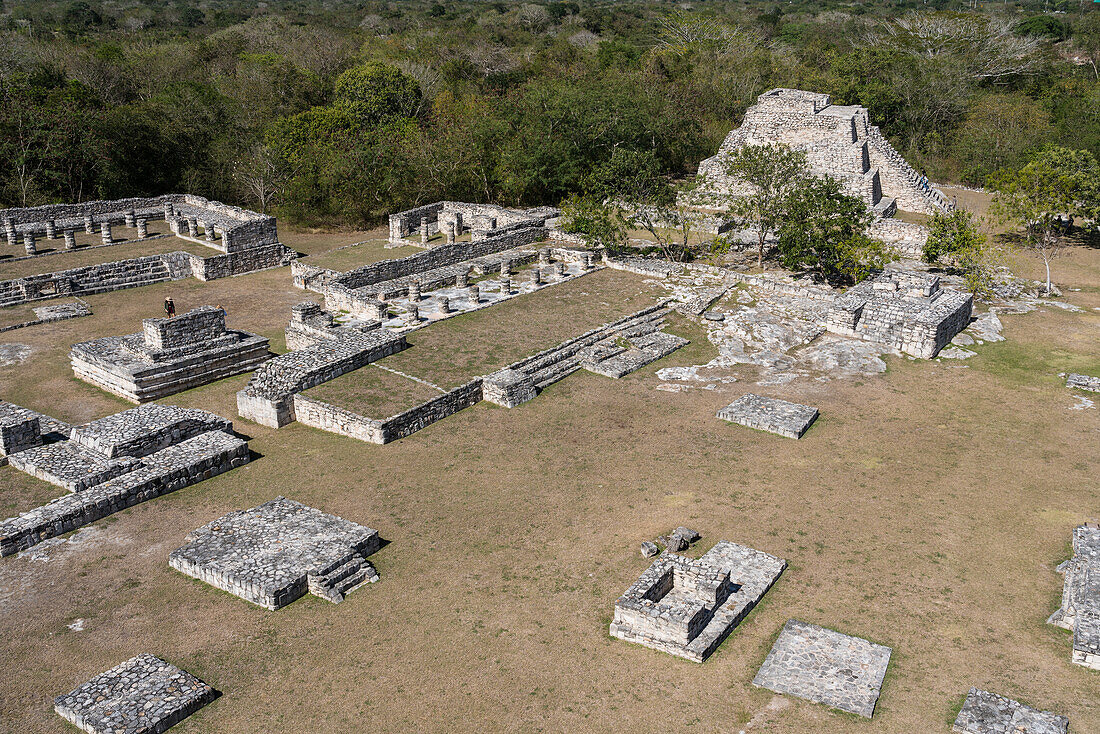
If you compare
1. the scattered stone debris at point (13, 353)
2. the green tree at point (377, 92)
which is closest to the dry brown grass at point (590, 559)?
the scattered stone debris at point (13, 353)

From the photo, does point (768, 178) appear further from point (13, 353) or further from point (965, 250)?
point (13, 353)

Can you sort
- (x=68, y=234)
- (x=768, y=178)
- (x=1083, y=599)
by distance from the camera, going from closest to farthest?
(x=1083, y=599)
(x=768, y=178)
(x=68, y=234)

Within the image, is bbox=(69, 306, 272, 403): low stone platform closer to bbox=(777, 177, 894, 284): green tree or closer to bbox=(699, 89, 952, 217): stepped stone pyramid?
bbox=(777, 177, 894, 284): green tree

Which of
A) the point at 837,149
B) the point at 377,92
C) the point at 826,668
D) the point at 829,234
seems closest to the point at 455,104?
the point at 377,92

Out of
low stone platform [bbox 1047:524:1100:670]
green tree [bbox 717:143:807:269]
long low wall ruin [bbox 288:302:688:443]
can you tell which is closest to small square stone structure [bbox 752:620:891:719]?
low stone platform [bbox 1047:524:1100:670]

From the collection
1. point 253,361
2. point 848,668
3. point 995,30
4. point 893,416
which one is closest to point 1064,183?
point 893,416

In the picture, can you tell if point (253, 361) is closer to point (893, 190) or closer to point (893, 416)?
point (893, 416)
